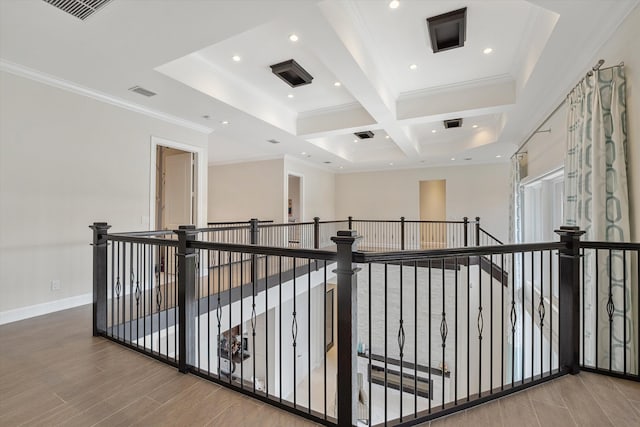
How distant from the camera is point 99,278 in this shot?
10.0 feet

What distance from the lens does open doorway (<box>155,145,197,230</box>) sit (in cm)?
568

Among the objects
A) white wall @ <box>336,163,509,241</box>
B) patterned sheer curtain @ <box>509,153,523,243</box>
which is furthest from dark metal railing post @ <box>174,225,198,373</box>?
white wall @ <box>336,163,509,241</box>

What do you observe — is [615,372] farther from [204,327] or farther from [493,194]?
[493,194]

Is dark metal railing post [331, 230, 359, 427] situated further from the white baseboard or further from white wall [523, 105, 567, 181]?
the white baseboard

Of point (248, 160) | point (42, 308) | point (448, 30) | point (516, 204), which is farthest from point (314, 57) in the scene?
point (248, 160)

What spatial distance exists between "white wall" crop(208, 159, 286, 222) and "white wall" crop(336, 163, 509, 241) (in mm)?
3738

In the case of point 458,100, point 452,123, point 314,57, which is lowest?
point 458,100

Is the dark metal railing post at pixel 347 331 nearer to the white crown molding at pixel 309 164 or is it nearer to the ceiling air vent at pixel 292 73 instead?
the ceiling air vent at pixel 292 73

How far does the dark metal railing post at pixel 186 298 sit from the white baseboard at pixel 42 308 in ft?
8.31

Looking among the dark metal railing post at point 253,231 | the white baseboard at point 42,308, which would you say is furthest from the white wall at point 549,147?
the white baseboard at point 42,308

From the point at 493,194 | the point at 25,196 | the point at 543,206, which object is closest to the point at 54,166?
the point at 25,196

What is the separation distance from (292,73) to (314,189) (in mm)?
6056

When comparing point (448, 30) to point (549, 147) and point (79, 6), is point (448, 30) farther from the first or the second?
point (79, 6)

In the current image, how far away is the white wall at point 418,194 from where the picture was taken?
934cm
